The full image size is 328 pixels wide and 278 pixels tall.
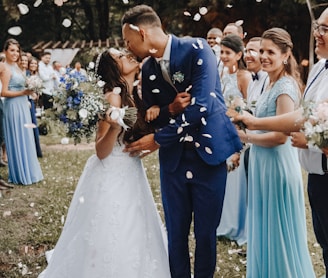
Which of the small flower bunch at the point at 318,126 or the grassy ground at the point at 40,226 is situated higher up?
the small flower bunch at the point at 318,126

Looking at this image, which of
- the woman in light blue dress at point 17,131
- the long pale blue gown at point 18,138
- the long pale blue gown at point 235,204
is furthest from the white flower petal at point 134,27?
the long pale blue gown at point 18,138

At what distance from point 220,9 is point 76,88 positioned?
514 inches

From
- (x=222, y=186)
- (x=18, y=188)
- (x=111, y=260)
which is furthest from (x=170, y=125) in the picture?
(x=18, y=188)

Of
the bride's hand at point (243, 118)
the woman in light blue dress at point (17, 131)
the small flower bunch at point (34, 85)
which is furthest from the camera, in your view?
the woman in light blue dress at point (17, 131)

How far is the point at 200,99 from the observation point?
316 cm

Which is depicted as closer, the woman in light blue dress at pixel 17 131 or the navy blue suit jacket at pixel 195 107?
the navy blue suit jacket at pixel 195 107

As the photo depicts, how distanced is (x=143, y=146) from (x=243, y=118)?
0.74 metres

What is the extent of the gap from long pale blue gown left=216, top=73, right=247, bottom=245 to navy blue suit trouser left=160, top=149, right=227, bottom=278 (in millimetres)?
1673

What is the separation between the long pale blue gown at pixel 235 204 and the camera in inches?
201

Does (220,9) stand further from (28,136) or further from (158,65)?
(158,65)

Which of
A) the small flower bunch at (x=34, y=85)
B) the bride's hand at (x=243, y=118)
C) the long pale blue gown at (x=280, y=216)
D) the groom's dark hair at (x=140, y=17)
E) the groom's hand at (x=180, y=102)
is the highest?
the groom's dark hair at (x=140, y=17)

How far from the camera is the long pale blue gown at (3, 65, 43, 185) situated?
295 inches

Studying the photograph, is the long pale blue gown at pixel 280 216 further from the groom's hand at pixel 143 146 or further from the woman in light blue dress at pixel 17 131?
the woman in light blue dress at pixel 17 131

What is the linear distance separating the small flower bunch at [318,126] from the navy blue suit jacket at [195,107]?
80 centimetres
